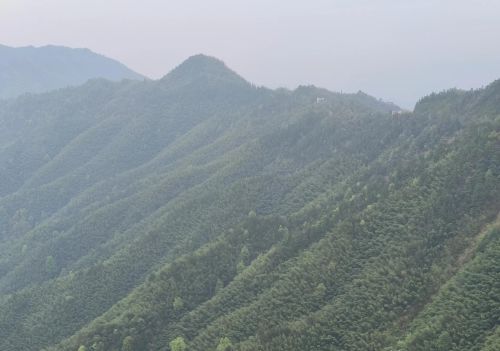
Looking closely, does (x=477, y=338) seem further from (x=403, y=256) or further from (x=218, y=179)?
(x=218, y=179)

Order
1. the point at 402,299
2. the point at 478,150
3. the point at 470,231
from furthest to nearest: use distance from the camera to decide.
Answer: the point at 478,150 → the point at 470,231 → the point at 402,299

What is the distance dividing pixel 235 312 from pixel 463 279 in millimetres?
40864

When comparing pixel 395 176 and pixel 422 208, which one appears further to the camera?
pixel 395 176

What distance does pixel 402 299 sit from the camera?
80.4 m

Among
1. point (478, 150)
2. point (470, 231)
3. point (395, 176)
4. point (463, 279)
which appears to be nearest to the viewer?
point (463, 279)

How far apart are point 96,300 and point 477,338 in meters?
99.5

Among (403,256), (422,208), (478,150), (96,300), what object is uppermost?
(478,150)

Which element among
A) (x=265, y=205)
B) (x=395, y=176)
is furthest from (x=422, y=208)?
(x=265, y=205)

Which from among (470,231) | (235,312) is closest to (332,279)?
(235,312)

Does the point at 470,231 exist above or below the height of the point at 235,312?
above

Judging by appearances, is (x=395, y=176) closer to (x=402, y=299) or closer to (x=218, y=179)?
(x=402, y=299)

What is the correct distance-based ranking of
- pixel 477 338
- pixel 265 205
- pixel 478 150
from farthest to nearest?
1. pixel 265 205
2. pixel 478 150
3. pixel 477 338

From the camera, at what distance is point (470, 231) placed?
8838 centimetres

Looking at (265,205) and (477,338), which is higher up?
(265,205)
